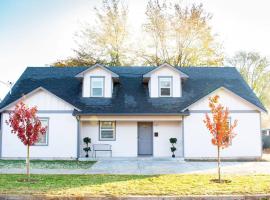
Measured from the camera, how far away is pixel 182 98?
23.7m

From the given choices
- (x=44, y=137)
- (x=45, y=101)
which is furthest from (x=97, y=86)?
(x=44, y=137)

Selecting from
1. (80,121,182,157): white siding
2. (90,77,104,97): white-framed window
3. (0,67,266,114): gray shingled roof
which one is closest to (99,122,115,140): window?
(80,121,182,157): white siding

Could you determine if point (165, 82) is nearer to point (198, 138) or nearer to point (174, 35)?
point (198, 138)

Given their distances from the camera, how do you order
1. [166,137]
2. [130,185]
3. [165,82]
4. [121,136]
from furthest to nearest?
[165,82], [166,137], [121,136], [130,185]

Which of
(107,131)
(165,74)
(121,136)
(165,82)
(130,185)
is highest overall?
(165,74)

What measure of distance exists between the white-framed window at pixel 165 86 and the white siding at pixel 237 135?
2.55 meters

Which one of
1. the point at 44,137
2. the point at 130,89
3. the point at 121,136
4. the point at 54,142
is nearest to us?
the point at 54,142

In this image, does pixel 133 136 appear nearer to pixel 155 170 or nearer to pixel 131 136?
pixel 131 136

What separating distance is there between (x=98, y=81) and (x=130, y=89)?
7.80 ft

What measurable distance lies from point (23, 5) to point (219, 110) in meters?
9.29

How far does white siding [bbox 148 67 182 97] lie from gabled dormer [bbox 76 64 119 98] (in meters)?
2.49

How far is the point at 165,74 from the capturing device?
23953 mm

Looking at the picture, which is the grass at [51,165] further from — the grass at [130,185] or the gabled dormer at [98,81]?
the gabled dormer at [98,81]

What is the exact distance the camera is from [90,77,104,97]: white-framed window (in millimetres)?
23875
